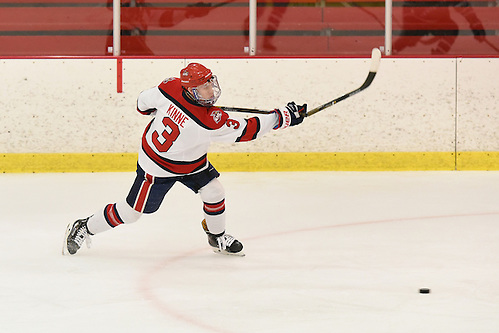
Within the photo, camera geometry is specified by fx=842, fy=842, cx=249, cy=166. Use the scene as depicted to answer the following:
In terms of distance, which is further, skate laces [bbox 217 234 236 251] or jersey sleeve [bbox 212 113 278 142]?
skate laces [bbox 217 234 236 251]

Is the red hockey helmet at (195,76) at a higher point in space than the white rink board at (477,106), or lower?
higher

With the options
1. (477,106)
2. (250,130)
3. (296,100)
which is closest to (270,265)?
(250,130)

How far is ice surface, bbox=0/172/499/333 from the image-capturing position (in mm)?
2557

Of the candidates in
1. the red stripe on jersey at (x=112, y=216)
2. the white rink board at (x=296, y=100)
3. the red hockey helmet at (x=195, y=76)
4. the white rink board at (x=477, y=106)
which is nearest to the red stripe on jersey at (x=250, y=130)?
the red hockey helmet at (x=195, y=76)

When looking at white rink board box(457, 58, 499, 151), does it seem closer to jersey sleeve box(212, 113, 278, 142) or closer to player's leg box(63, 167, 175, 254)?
jersey sleeve box(212, 113, 278, 142)

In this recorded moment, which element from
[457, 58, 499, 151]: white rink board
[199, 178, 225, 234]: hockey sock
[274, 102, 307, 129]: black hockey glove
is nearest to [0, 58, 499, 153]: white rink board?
[457, 58, 499, 151]: white rink board

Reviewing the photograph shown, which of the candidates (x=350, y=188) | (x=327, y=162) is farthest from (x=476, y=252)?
(x=327, y=162)

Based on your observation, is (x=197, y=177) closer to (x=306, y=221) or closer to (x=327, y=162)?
(x=306, y=221)

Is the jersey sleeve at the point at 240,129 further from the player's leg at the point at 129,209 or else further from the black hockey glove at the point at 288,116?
the player's leg at the point at 129,209

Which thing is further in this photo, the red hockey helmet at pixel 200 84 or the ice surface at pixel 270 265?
the red hockey helmet at pixel 200 84

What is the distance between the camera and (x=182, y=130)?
3.34 meters

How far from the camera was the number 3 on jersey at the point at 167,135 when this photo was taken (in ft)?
11.0

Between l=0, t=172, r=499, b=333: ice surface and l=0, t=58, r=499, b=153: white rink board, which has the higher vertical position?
Answer: l=0, t=58, r=499, b=153: white rink board

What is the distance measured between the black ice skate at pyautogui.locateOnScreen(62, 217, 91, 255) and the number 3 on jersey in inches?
19.9
